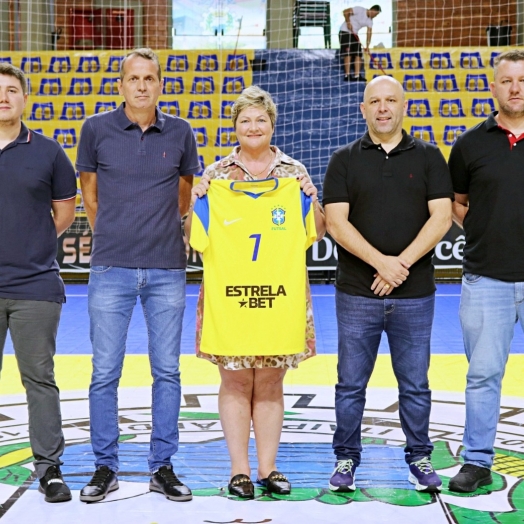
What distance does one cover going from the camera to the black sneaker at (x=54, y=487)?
11.9 ft

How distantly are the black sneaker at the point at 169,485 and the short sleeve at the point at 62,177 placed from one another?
4.64ft

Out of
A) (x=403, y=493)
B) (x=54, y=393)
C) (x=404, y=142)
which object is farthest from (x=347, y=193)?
(x=54, y=393)

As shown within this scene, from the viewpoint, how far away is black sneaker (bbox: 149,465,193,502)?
145 inches

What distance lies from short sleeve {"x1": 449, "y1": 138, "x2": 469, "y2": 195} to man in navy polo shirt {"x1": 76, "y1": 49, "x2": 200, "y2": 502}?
139 cm

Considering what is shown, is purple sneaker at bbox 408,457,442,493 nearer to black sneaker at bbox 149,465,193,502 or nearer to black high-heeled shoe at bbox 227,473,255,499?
black high-heeled shoe at bbox 227,473,255,499

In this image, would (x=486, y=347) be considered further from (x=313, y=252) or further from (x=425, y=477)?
(x=313, y=252)

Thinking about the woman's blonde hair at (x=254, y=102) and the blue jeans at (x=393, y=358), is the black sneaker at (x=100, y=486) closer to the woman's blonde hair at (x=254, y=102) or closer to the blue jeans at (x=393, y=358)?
the blue jeans at (x=393, y=358)

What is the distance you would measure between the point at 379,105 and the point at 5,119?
1756mm

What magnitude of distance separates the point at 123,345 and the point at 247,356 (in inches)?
24.2

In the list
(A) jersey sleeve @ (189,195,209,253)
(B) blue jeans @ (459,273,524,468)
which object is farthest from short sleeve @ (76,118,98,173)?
(B) blue jeans @ (459,273,524,468)

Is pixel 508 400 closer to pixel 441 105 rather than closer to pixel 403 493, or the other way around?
pixel 403 493

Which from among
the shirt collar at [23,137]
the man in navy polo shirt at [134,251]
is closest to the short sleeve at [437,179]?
the man in navy polo shirt at [134,251]

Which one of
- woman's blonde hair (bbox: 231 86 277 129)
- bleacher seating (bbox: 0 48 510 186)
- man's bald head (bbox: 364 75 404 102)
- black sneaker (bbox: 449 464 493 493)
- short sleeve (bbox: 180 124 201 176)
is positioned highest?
bleacher seating (bbox: 0 48 510 186)

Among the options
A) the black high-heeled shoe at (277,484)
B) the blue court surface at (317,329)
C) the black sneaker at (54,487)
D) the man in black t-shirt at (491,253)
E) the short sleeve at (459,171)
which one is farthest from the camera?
the blue court surface at (317,329)
